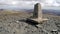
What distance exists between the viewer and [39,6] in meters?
28.1

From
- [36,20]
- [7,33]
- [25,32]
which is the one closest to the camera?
[7,33]

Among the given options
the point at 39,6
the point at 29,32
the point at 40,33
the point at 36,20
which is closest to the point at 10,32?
the point at 29,32

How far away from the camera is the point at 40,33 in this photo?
2044cm

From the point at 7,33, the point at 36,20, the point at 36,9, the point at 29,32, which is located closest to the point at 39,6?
the point at 36,9

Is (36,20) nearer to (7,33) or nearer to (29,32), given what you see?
(29,32)

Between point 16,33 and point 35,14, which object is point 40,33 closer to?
point 16,33

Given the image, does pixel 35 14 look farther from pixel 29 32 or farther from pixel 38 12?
pixel 29 32

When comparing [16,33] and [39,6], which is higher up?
[39,6]

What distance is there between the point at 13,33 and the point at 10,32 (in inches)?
27.5

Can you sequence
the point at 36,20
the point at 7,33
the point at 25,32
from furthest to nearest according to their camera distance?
the point at 36,20
the point at 25,32
the point at 7,33

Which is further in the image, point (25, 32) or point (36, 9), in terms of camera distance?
point (36, 9)

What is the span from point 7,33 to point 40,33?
13.0ft

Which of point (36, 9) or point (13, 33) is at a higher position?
point (36, 9)

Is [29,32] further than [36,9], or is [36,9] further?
[36,9]
